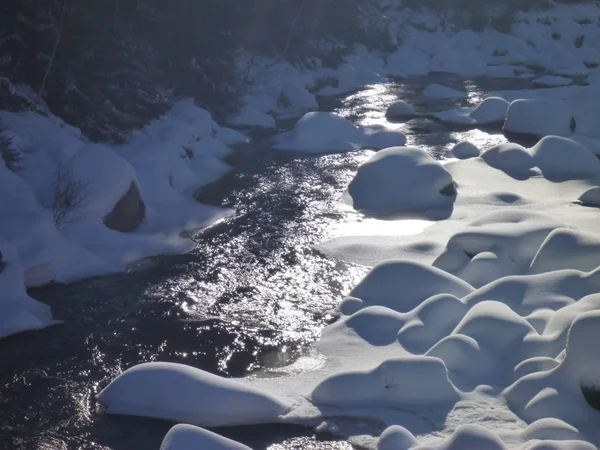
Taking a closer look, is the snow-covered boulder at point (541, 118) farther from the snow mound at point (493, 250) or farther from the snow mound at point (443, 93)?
the snow mound at point (493, 250)

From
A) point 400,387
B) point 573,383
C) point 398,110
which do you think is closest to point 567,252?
point 573,383

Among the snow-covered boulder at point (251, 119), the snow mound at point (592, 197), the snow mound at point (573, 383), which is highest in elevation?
the snow mound at point (573, 383)

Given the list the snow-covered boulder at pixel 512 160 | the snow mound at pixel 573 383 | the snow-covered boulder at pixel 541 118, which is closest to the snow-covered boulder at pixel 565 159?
the snow-covered boulder at pixel 512 160

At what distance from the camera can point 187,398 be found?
350 inches

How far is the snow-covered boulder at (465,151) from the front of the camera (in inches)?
886

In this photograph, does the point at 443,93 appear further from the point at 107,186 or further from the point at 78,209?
the point at 78,209

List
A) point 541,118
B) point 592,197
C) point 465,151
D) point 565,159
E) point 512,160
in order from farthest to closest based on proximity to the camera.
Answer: point 541,118
point 465,151
point 512,160
point 565,159
point 592,197

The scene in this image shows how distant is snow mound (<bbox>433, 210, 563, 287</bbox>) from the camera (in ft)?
41.8

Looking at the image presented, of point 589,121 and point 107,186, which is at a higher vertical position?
point 107,186

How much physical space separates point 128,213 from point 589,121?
1670 cm

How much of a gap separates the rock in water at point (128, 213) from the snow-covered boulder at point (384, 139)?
32.9 feet

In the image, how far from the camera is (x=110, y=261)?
13.8 m

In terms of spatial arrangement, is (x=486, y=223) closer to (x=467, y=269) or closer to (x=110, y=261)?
(x=467, y=269)

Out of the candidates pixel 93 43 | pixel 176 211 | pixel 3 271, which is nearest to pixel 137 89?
pixel 93 43
